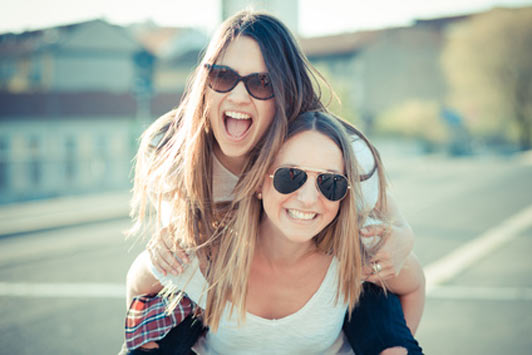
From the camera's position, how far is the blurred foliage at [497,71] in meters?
39.7

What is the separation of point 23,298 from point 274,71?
195 inches

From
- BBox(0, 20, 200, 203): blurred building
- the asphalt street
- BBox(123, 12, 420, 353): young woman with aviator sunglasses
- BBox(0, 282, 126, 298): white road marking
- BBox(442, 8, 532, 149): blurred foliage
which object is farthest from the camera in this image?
BBox(442, 8, 532, 149): blurred foliage

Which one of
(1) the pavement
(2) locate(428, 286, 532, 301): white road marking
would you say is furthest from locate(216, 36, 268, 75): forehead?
(1) the pavement

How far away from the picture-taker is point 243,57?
2.65 m

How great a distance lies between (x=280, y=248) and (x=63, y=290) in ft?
15.7

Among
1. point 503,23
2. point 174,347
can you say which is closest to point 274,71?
point 174,347

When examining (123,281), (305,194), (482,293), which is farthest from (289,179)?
(123,281)

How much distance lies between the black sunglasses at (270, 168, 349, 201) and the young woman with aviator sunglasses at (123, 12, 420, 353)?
0.58 ft

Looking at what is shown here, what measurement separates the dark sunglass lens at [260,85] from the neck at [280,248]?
64 cm

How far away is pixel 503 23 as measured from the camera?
39.7 meters

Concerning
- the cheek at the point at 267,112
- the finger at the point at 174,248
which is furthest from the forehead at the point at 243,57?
the finger at the point at 174,248

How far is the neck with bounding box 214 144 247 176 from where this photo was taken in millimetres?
2854

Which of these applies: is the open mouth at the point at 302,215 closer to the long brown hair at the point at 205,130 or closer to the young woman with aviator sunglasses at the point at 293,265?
the young woman with aviator sunglasses at the point at 293,265

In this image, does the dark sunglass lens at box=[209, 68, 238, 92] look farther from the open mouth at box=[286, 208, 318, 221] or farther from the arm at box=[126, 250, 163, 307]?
the arm at box=[126, 250, 163, 307]
